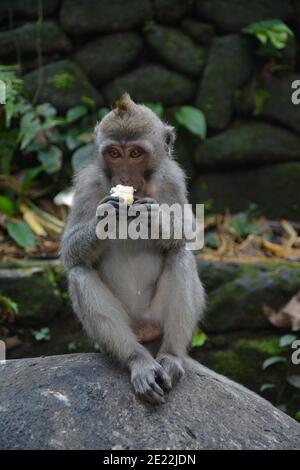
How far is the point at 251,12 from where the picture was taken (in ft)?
35.1

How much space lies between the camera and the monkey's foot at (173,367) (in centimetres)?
544

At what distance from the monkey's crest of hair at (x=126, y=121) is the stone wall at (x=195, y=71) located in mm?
4977

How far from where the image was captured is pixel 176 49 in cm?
1068

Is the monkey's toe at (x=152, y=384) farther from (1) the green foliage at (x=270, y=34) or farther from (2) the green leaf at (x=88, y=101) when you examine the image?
(1) the green foliage at (x=270, y=34)

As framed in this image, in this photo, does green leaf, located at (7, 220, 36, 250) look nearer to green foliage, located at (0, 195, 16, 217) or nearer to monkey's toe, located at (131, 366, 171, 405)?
green foliage, located at (0, 195, 16, 217)

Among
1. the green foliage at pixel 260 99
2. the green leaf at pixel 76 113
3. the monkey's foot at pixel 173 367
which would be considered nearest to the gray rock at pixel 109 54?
the green leaf at pixel 76 113

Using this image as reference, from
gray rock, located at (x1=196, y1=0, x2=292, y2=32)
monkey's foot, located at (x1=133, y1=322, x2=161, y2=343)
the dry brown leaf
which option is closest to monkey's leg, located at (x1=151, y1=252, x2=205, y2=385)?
monkey's foot, located at (x1=133, y1=322, x2=161, y2=343)

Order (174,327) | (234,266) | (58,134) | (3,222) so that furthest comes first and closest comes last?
(58,134), (3,222), (234,266), (174,327)

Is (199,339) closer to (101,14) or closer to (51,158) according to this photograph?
(51,158)

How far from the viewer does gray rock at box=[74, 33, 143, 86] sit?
10641 millimetres
